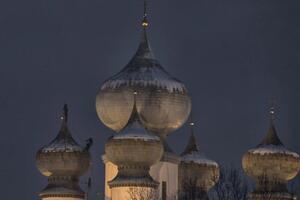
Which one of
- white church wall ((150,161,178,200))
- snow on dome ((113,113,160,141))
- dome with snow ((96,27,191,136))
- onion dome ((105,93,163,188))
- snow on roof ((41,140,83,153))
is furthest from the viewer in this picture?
snow on roof ((41,140,83,153))

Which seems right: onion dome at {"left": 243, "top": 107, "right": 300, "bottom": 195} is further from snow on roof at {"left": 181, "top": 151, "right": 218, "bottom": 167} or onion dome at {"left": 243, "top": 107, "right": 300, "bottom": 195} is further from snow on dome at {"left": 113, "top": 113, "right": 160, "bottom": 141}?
snow on dome at {"left": 113, "top": 113, "right": 160, "bottom": 141}

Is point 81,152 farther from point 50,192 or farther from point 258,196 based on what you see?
point 258,196

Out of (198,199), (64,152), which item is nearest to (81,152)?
(64,152)

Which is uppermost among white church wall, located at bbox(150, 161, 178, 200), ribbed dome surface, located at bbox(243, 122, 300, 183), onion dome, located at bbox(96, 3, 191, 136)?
onion dome, located at bbox(96, 3, 191, 136)

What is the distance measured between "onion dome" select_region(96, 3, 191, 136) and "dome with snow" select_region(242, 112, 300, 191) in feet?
13.1

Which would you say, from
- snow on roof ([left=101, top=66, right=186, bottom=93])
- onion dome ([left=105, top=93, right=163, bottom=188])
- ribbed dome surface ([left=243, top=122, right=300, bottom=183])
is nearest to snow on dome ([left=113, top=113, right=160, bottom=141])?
onion dome ([left=105, top=93, right=163, bottom=188])

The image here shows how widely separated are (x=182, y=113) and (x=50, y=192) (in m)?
6.13

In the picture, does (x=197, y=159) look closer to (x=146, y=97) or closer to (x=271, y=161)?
(x=271, y=161)

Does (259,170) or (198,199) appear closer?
(198,199)

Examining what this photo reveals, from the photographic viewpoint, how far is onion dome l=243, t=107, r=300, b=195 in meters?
78.1

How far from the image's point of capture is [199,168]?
7856cm

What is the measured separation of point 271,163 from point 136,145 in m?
7.62

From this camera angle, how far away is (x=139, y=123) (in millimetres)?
73750

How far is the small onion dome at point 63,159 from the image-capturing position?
75.4m
